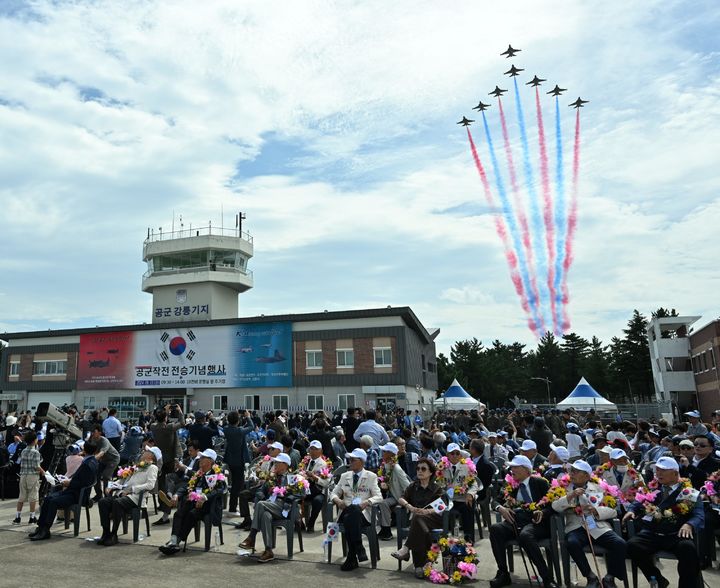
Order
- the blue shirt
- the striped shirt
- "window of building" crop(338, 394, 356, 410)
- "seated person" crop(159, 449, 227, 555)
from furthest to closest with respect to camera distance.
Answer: "window of building" crop(338, 394, 356, 410)
the blue shirt
the striped shirt
"seated person" crop(159, 449, 227, 555)

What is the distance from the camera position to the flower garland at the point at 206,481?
8.14 meters

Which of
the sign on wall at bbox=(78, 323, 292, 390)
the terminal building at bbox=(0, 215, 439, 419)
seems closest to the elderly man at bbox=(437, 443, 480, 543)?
the terminal building at bbox=(0, 215, 439, 419)

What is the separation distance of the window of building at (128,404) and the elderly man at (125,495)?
3758cm

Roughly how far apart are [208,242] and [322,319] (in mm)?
15569

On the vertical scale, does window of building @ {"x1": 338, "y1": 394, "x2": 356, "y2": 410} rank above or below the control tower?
below

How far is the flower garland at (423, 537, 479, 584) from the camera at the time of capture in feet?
22.1

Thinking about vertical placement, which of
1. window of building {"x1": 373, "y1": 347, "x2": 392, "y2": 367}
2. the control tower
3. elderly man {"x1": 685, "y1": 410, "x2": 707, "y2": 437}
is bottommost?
elderly man {"x1": 685, "y1": 410, "x2": 707, "y2": 437}

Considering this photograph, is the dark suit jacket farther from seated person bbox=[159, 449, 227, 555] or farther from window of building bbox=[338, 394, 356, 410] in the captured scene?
window of building bbox=[338, 394, 356, 410]

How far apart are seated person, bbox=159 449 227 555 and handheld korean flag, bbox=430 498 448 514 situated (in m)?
3.41

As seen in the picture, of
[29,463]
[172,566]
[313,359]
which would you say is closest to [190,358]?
[313,359]

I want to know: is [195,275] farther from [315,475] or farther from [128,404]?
[315,475]

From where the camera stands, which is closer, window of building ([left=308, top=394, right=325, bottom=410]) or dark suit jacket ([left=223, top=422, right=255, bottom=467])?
dark suit jacket ([left=223, top=422, right=255, bottom=467])

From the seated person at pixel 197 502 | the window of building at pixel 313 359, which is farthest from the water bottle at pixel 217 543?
the window of building at pixel 313 359

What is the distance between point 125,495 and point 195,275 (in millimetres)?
41228
